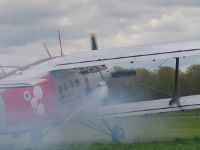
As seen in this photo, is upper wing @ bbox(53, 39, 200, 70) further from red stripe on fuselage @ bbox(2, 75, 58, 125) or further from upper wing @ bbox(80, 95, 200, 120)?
upper wing @ bbox(80, 95, 200, 120)

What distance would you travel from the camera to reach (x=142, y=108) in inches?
602

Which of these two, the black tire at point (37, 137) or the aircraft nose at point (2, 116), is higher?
the aircraft nose at point (2, 116)

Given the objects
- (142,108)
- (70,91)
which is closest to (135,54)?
(142,108)

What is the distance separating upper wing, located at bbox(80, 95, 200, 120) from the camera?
48.7 feet

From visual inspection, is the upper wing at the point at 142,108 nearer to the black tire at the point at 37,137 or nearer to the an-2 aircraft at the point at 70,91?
the an-2 aircraft at the point at 70,91

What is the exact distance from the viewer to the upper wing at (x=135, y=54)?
44.8 ft

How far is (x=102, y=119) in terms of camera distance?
15547 millimetres

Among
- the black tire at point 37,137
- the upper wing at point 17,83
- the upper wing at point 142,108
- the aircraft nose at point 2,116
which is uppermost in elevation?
the upper wing at point 17,83

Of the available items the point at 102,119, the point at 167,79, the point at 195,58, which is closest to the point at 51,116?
the point at 102,119

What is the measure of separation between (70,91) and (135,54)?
2097 millimetres

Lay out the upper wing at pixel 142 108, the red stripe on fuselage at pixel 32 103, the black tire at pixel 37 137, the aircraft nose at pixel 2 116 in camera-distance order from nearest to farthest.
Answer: the aircraft nose at pixel 2 116, the red stripe on fuselage at pixel 32 103, the black tire at pixel 37 137, the upper wing at pixel 142 108

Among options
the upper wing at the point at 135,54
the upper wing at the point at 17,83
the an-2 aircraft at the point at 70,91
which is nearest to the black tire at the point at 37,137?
the an-2 aircraft at the point at 70,91

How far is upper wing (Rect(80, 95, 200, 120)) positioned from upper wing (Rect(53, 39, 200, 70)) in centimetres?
155

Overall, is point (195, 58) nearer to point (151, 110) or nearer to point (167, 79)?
point (151, 110)
